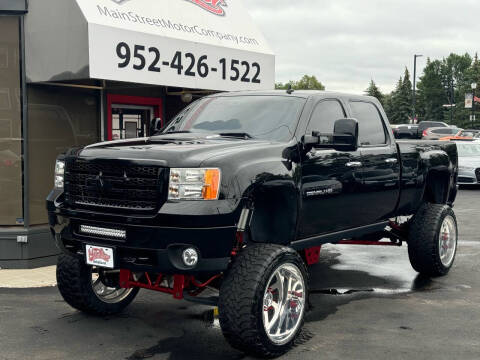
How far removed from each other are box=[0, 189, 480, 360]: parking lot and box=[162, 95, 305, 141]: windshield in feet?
5.75

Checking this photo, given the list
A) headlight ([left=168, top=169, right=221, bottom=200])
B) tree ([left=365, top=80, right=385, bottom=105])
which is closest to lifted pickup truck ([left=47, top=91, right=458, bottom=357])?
headlight ([left=168, top=169, right=221, bottom=200])

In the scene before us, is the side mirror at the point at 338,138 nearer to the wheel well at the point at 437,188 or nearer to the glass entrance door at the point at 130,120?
the wheel well at the point at 437,188

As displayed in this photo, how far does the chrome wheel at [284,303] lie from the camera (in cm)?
502

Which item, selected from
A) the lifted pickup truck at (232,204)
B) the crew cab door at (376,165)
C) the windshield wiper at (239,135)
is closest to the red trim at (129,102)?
the lifted pickup truck at (232,204)

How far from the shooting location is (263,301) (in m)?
4.77

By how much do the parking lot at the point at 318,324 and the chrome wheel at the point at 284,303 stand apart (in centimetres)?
19

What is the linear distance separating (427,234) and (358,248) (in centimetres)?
265

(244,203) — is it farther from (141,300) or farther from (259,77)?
(259,77)

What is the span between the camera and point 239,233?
5133 mm

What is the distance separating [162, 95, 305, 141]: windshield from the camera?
5797mm

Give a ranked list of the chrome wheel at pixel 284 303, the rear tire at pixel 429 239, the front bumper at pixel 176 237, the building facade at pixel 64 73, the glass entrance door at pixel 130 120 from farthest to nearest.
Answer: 1. the glass entrance door at pixel 130 120
2. the building facade at pixel 64 73
3. the rear tire at pixel 429 239
4. the chrome wheel at pixel 284 303
5. the front bumper at pixel 176 237

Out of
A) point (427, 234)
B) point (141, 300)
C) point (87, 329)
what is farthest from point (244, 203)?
point (427, 234)

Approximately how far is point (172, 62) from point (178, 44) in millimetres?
296

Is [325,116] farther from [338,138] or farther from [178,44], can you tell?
[178,44]
